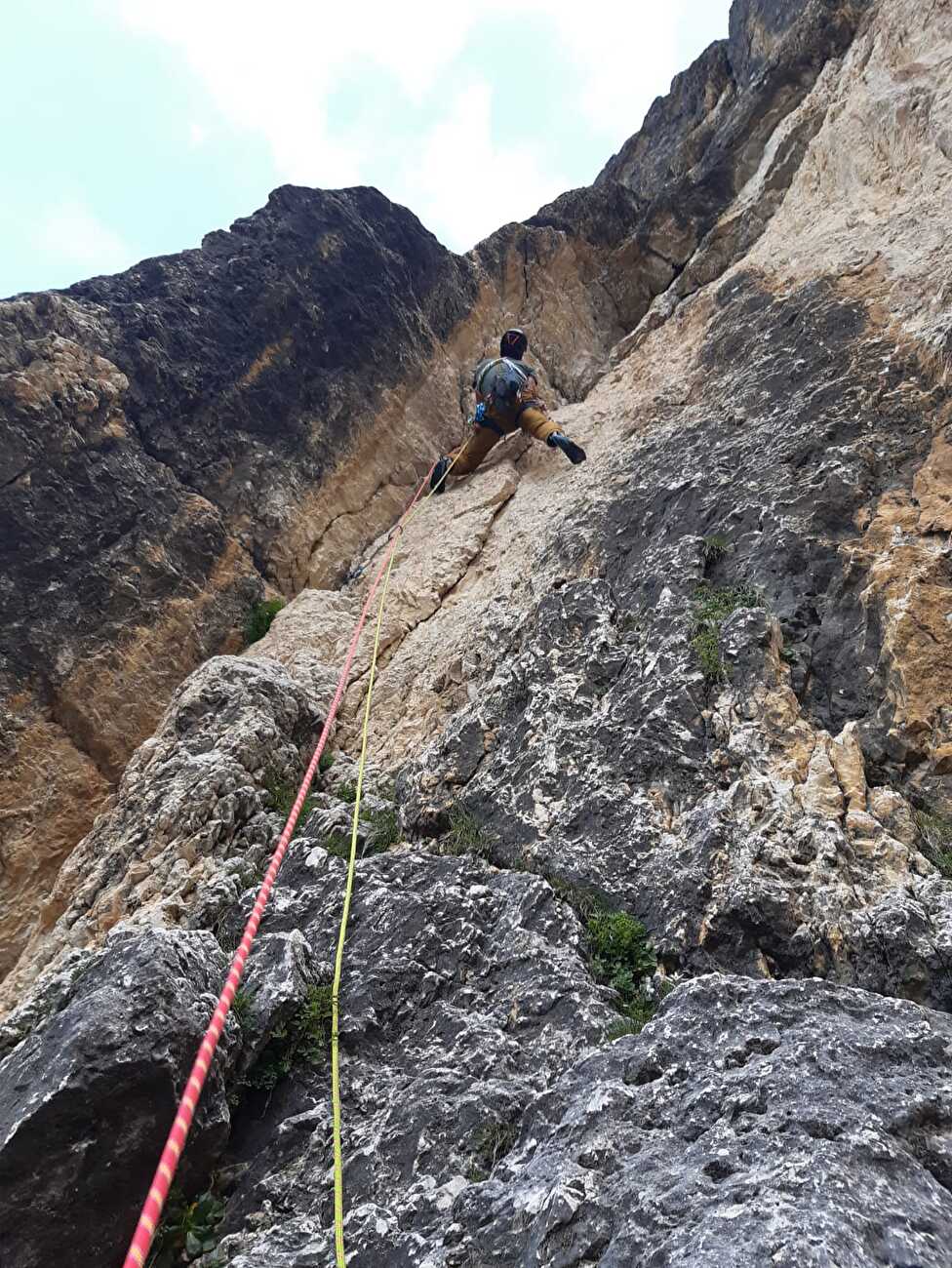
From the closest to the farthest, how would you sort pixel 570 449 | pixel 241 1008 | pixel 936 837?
pixel 936 837 < pixel 241 1008 < pixel 570 449

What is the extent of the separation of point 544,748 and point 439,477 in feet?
26.6

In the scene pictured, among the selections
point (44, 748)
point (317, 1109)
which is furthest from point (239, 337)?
point (317, 1109)

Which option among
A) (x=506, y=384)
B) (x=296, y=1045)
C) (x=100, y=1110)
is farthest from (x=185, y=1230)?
(x=506, y=384)

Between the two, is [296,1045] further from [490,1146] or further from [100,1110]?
[490,1146]

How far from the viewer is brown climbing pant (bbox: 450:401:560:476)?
37.9 ft

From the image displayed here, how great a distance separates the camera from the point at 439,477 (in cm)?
1305

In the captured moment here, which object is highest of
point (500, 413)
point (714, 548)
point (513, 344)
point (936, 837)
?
point (513, 344)

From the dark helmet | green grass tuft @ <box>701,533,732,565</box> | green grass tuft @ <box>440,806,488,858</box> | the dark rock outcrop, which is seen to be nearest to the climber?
the dark helmet

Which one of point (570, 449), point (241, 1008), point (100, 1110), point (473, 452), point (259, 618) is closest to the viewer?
point (100, 1110)

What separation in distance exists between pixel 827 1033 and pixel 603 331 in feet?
53.8

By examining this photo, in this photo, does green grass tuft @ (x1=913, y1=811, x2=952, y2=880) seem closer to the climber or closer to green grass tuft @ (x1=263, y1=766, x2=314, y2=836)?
green grass tuft @ (x1=263, y1=766, x2=314, y2=836)

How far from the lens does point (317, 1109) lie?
4027mm

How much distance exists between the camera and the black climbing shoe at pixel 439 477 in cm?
Answer: 1259

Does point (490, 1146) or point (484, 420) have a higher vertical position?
point (484, 420)
